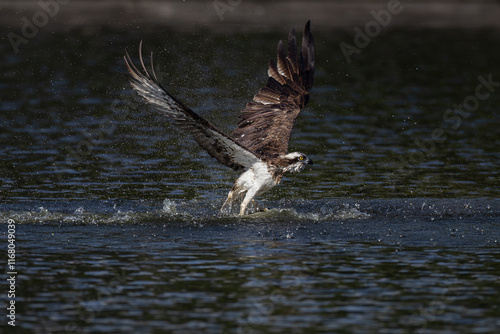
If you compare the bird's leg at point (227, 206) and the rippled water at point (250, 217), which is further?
the bird's leg at point (227, 206)

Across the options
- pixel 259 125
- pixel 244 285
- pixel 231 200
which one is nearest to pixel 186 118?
pixel 231 200

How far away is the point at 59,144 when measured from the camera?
2223 cm

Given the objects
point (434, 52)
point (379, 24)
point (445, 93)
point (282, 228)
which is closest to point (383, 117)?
point (445, 93)

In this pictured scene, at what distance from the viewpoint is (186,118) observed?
14.2 metres

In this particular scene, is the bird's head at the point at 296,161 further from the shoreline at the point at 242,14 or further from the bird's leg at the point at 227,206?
the shoreline at the point at 242,14

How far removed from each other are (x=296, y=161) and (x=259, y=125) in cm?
190

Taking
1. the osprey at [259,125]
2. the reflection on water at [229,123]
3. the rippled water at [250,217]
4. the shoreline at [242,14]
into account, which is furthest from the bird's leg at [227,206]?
the shoreline at [242,14]

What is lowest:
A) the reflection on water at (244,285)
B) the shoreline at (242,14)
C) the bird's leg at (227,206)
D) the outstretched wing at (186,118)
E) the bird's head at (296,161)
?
the reflection on water at (244,285)

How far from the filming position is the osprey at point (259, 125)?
14181 millimetres

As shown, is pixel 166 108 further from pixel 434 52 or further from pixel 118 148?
pixel 434 52

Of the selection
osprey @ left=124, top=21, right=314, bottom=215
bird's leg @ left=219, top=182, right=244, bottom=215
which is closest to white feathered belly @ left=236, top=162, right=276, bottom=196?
osprey @ left=124, top=21, right=314, bottom=215

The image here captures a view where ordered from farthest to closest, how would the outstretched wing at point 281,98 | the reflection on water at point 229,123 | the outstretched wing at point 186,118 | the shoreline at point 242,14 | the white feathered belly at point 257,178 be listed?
the shoreline at point 242,14 < the reflection on water at point 229,123 < the outstretched wing at point 281,98 < the white feathered belly at point 257,178 < the outstretched wing at point 186,118

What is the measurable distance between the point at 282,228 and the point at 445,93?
16463mm

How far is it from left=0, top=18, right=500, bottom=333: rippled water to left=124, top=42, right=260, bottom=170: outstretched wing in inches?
45.1
